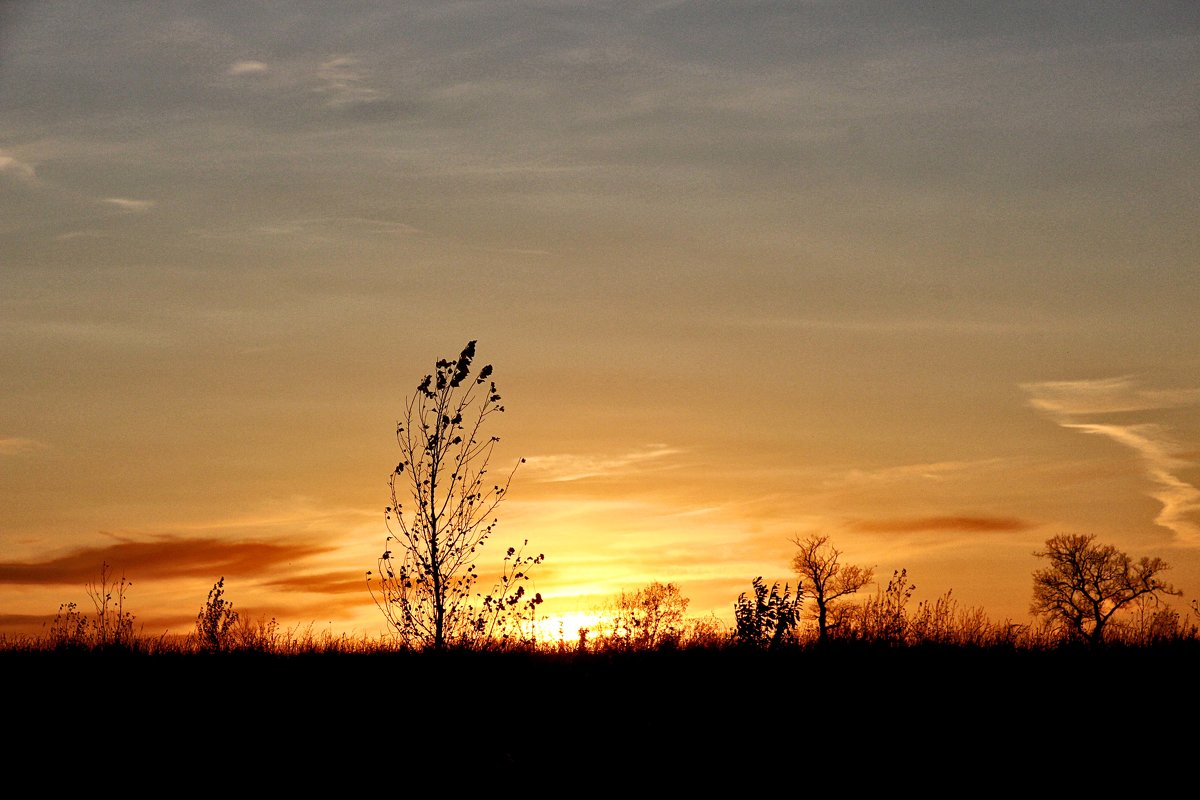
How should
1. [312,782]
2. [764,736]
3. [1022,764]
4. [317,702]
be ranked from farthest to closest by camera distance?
[317,702] < [764,736] < [1022,764] < [312,782]

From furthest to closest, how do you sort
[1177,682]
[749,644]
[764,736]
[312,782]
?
[749,644] < [1177,682] < [764,736] < [312,782]

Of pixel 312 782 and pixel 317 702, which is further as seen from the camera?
pixel 317 702

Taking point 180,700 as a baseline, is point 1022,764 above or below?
below

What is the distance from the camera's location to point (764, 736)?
12.4 m

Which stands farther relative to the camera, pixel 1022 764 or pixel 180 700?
pixel 180 700

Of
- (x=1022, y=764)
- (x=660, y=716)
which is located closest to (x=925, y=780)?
(x=1022, y=764)

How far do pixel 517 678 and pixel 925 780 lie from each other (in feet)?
20.1

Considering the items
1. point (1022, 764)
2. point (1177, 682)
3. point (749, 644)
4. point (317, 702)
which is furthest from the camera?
point (749, 644)

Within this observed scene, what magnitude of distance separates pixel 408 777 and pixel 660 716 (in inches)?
132

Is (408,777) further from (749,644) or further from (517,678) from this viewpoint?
(749,644)

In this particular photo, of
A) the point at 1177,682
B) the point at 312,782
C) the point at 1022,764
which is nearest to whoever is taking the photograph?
the point at 312,782

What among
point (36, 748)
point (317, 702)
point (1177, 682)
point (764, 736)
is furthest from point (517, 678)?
point (1177, 682)

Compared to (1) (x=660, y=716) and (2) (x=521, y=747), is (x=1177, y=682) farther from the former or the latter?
(2) (x=521, y=747)

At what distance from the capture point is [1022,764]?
11.7 m
